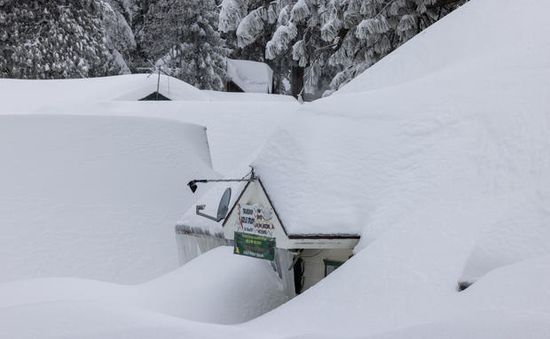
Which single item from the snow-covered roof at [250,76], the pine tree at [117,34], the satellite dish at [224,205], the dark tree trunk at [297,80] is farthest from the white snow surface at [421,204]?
the snow-covered roof at [250,76]

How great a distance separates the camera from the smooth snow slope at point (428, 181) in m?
3.30

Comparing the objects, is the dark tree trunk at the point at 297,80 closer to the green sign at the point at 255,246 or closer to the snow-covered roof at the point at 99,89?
the snow-covered roof at the point at 99,89

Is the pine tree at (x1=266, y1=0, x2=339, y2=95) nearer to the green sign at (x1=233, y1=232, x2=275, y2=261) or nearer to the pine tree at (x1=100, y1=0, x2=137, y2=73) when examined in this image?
the green sign at (x1=233, y1=232, x2=275, y2=261)

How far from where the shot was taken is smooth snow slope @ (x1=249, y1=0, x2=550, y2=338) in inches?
130

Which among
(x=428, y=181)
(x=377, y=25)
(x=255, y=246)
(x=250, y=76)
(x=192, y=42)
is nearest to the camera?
(x=428, y=181)

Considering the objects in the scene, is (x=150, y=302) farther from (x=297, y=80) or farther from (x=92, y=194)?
(x=297, y=80)

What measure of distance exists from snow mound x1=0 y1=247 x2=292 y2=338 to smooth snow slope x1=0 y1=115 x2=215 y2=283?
202 cm

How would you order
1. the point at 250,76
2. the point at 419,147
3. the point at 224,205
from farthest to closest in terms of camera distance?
the point at 250,76 < the point at 224,205 < the point at 419,147

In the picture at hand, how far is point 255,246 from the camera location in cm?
476

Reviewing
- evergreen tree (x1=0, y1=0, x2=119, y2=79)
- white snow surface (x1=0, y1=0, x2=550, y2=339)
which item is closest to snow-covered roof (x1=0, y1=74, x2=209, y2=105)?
evergreen tree (x1=0, y1=0, x2=119, y2=79)

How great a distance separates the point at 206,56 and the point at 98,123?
20176 millimetres

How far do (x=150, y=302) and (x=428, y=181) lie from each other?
219 centimetres

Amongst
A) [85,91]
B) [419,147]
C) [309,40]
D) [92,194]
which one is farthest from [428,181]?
[85,91]

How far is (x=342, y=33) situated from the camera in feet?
44.5
